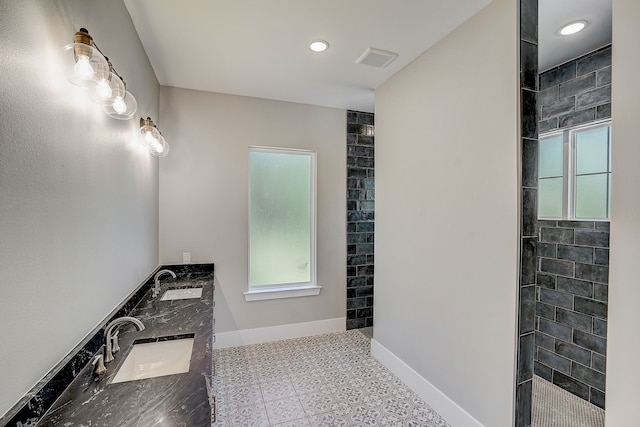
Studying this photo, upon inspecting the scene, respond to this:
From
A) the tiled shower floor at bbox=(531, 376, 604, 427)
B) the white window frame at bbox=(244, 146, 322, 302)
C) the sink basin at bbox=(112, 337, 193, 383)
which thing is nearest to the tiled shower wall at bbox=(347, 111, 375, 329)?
the white window frame at bbox=(244, 146, 322, 302)

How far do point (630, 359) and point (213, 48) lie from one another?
311 centimetres

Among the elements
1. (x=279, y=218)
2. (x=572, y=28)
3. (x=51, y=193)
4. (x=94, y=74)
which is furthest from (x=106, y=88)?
(x=572, y=28)

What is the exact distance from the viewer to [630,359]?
125 centimetres

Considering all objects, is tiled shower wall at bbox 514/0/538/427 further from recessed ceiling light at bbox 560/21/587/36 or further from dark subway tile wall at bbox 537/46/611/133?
dark subway tile wall at bbox 537/46/611/133

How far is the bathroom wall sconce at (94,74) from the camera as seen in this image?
109cm

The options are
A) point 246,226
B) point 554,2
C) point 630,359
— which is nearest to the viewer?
point 630,359

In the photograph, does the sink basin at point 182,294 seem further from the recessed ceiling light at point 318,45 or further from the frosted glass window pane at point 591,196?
the frosted glass window pane at point 591,196

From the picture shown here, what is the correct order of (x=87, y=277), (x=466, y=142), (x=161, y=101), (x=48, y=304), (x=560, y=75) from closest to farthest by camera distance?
(x=48, y=304)
(x=87, y=277)
(x=466, y=142)
(x=560, y=75)
(x=161, y=101)

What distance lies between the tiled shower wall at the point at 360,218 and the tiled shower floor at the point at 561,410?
6.33 feet

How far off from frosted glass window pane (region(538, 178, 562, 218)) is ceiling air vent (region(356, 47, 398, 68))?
6.05 ft

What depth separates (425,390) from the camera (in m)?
2.41

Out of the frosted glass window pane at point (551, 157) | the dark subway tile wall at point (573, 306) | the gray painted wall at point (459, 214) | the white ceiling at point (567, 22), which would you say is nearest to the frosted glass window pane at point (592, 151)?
the frosted glass window pane at point (551, 157)

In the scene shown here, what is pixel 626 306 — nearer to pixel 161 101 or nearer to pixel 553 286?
pixel 553 286

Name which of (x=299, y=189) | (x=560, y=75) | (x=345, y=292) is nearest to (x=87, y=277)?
(x=299, y=189)
